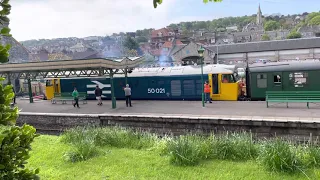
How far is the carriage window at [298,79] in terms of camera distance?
1714 centimetres

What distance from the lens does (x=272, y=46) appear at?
161 feet

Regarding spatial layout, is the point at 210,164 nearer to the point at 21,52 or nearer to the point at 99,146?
the point at 99,146

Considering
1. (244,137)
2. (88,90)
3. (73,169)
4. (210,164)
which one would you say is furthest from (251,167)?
(88,90)

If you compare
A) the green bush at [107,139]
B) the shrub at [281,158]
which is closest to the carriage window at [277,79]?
the green bush at [107,139]

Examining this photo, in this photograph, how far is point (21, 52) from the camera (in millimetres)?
54594

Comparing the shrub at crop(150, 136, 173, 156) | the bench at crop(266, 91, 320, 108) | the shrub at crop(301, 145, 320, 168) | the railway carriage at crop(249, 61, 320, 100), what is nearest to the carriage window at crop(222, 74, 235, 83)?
the railway carriage at crop(249, 61, 320, 100)

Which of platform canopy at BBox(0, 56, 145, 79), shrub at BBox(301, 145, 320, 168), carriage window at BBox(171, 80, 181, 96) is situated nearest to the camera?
shrub at BBox(301, 145, 320, 168)

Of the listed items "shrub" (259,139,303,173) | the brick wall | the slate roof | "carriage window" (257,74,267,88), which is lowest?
the brick wall

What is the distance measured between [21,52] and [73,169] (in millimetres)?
53315

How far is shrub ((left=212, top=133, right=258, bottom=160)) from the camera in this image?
8281 mm

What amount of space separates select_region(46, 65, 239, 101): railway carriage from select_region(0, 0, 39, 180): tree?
663 inches

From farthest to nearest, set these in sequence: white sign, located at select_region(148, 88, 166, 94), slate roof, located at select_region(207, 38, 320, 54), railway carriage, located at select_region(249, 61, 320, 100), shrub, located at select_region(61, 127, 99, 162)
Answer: slate roof, located at select_region(207, 38, 320, 54) < white sign, located at select_region(148, 88, 166, 94) < railway carriage, located at select_region(249, 61, 320, 100) < shrub, located at select_region(61, 127, 99, 162)

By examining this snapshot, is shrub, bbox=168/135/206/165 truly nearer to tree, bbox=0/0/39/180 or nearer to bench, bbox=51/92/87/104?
tree, bbox=0/0/39/180

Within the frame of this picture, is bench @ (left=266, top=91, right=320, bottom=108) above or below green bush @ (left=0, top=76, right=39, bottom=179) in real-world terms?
below
